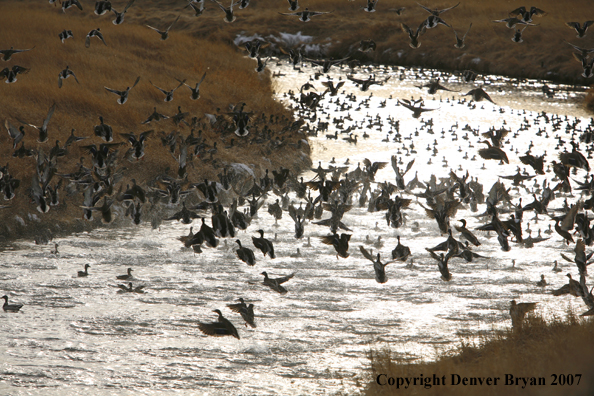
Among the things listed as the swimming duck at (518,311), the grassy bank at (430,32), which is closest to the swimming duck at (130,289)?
the swimming duck at (518,311)

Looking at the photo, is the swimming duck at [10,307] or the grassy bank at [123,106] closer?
the swimming duck at [10,307]

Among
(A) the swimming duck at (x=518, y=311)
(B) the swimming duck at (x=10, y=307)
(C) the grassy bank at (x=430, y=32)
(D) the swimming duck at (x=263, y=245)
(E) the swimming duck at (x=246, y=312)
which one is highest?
(C) the grassy bank at (x=430, y=32)

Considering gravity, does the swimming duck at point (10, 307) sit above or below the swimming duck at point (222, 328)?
below

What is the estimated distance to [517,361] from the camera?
698cm

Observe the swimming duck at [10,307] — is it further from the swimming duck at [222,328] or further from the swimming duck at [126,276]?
the swimming duck at [222,328]

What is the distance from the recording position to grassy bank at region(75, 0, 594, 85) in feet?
125

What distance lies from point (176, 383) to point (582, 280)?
5334mm

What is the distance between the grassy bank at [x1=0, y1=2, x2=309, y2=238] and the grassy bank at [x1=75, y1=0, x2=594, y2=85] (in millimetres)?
Answer: 14286

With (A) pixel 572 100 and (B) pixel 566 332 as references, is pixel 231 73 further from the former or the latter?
(B) pixel 566 332

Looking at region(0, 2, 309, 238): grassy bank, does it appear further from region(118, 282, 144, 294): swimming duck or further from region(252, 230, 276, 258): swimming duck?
region(252, 230, 276, 258): swimming duck

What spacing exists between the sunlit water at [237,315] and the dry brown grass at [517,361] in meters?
0.59

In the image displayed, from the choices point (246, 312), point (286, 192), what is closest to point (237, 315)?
point (246, 312)

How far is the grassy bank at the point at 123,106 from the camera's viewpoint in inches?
572

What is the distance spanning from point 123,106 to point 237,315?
34.5 feet
